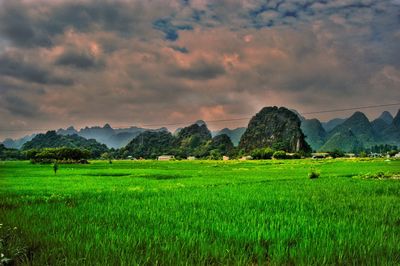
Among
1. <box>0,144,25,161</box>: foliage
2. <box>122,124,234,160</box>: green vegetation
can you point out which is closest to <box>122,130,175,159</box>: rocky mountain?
<box>122,124,234,160</box>: green vegetation

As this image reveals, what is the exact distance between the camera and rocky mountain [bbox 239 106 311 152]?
473ft

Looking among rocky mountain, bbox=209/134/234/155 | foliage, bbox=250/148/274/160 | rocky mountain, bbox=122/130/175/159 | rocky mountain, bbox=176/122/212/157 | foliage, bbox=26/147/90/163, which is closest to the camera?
foliage, bbox=26/147/90/163

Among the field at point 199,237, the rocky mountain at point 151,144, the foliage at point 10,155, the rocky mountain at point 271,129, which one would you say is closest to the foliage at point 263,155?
the rocky mountain at point 271,129

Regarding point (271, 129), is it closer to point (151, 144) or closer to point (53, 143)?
point (151, 144)

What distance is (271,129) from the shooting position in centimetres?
15400

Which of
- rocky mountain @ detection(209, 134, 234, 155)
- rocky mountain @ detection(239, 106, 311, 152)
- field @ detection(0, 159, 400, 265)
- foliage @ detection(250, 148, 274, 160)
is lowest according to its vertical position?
field @ detection(0, 159, 400, 265)

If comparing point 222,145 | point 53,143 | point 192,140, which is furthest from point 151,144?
point 53,143

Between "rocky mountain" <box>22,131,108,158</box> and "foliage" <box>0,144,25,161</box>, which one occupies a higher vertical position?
"rocky mountain" <box>22,131,108,158</box>

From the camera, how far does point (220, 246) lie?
3771mm

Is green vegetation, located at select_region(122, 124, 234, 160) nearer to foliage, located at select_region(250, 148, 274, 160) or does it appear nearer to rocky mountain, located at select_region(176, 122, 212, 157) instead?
rocky mountain, located at select_region(176, 122, 212, 157)

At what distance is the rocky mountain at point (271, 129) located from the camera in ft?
473

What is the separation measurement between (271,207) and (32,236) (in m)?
4.68

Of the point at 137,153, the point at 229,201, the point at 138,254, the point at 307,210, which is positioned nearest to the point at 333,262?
the point at 138,254

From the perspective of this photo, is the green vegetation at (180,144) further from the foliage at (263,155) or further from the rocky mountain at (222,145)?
the foliage at (263,155)
